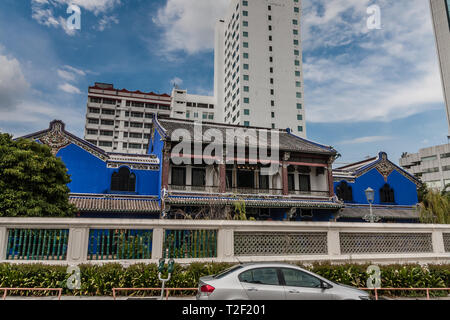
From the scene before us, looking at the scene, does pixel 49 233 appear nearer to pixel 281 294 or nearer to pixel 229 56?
pixel 281 294

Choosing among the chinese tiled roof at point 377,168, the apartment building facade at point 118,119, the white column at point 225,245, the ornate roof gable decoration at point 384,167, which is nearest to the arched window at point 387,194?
the ornate roof gable decoration at point 384,167

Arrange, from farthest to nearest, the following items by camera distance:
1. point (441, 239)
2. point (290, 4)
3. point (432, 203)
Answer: point (290, 4) → point (432, 203) → point (441, 239)

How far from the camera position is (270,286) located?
250 inches

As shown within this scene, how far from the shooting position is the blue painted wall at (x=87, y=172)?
2247cm

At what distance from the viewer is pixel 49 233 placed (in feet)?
28.2

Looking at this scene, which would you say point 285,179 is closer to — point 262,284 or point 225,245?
point 225,245

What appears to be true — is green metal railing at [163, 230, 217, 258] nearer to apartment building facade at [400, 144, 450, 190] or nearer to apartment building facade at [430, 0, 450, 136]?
apartment building facade at [400, 144, 450, 190]

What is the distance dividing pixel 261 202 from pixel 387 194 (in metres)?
13.2

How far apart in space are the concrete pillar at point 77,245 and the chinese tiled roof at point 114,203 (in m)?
12.6

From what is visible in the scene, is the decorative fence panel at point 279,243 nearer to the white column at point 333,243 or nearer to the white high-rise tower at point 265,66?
the white column at point 333,243

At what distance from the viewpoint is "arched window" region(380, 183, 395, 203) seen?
2822cm

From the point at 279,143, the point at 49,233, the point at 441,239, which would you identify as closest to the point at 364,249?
the point at 441,239

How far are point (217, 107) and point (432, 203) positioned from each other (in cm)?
5627

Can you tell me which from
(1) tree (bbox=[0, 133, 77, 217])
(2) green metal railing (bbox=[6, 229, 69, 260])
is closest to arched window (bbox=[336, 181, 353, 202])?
(1) tree (bbox=[0, 133, 77, 217])
